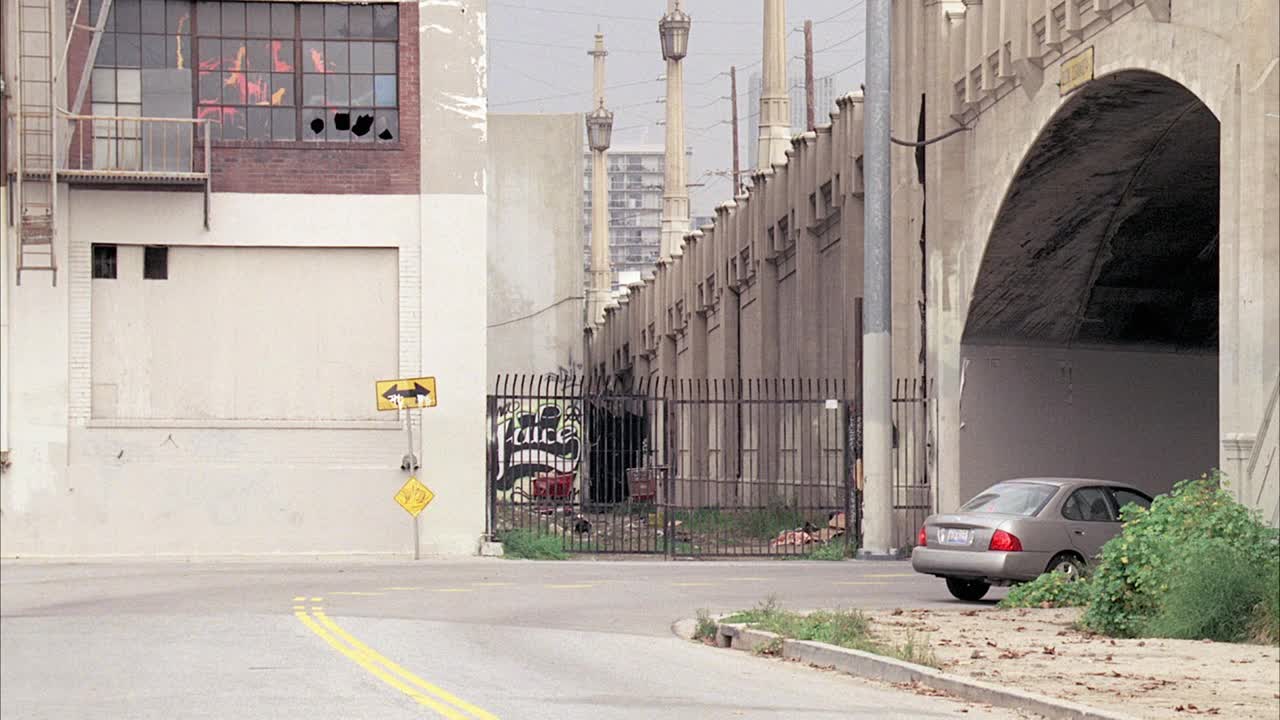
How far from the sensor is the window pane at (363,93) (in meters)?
31.3

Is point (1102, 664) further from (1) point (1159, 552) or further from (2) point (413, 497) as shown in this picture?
(2) point (413, 497)

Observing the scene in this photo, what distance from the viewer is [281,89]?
Answer: 31188 millimetres

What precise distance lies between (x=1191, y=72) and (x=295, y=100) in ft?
49.5

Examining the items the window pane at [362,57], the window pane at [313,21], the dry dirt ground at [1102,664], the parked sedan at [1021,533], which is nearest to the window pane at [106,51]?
the window pane at [313,21]

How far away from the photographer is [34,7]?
30.3 meters

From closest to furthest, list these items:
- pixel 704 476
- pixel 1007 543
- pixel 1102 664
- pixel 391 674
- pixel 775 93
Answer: pixel 391 674 < pixel 1102 664 < pixel 1007 543 < pixel 704 476 < pixel 775 93

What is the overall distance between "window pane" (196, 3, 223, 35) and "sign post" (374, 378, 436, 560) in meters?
6.44

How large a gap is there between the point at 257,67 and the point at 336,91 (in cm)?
134

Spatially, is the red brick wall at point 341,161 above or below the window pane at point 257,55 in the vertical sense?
below

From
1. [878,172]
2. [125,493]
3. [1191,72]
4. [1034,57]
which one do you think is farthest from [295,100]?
[1191,72]

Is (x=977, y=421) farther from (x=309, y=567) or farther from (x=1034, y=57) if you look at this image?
(x=309, y=567)

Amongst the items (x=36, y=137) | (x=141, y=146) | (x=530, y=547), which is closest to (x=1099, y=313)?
(x=530, y=547)

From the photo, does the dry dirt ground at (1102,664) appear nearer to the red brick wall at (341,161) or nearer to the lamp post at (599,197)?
the red brick wall at (341,161)

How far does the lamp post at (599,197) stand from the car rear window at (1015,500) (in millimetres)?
59898
